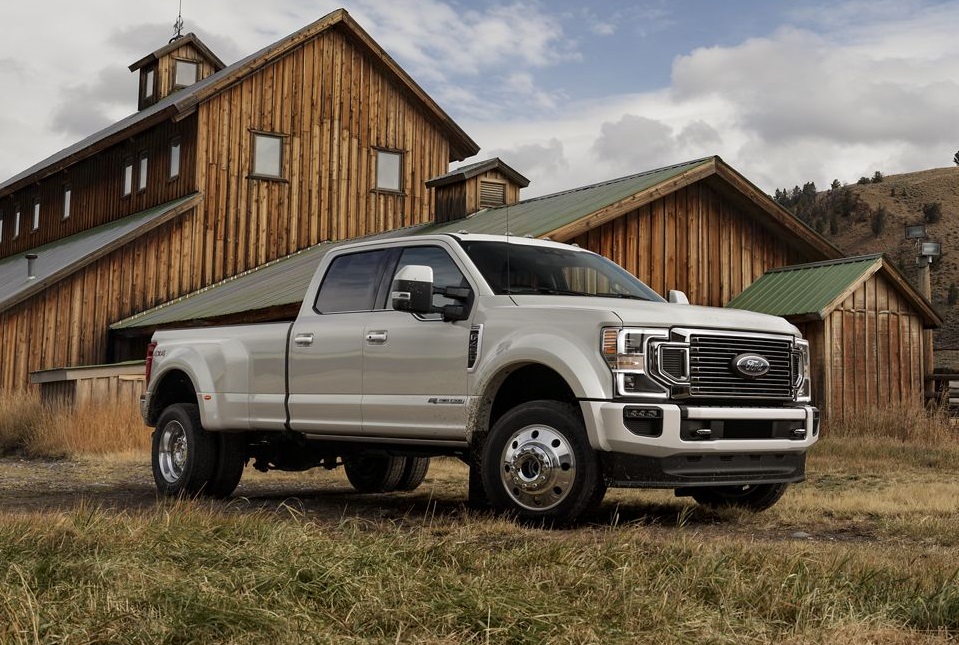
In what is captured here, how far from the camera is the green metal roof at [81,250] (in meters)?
26.8

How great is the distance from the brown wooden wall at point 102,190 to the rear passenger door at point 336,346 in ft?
68.7

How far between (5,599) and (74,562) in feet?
2.72

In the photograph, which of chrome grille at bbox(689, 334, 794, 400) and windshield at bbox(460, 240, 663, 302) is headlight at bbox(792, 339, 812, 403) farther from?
windshield at bbox(460, 240, 663, 302)

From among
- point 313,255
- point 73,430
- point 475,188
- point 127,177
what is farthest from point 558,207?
point 127,177

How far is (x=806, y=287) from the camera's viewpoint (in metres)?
21.9

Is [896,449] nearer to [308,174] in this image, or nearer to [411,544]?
[411,544]

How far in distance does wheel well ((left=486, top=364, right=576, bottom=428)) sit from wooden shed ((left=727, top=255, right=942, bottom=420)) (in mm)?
12378

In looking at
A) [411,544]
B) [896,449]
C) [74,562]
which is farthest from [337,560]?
[896,449]

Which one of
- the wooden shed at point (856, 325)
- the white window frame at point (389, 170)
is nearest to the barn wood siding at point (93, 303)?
the white window frame at point (389, 170)

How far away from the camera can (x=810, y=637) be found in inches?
180

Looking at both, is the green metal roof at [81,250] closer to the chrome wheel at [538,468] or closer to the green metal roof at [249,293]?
the green metal roof at [249,293]

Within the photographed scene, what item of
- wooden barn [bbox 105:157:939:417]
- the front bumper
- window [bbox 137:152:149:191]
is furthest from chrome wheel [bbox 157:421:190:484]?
window [bbox 137:152:149:191]

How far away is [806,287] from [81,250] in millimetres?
18065

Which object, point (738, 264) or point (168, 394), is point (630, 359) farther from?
point (738, 264)
